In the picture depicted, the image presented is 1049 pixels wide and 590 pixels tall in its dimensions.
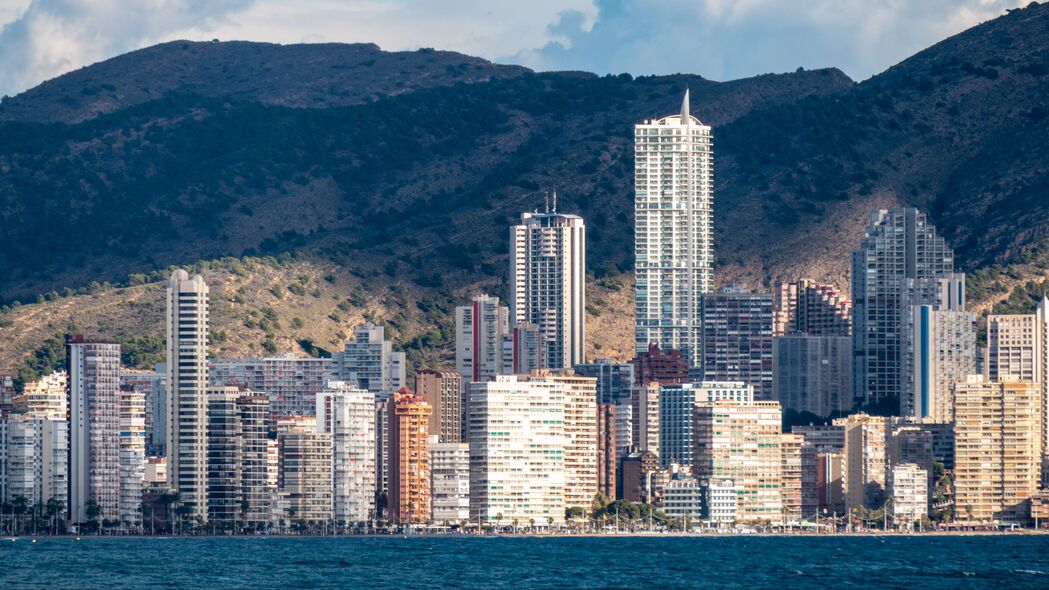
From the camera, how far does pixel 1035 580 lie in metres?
189

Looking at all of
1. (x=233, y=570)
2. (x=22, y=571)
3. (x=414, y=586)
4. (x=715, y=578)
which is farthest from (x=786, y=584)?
(x=22, y=571)

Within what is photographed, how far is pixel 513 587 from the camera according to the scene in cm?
18688

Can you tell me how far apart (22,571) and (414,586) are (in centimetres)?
2893

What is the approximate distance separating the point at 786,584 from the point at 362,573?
2906cm

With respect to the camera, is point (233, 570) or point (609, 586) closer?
point (609, 586)

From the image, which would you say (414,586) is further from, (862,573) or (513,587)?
(862,573)

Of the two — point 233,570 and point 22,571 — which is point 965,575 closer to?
point 233,570

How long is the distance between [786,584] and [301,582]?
3181cm

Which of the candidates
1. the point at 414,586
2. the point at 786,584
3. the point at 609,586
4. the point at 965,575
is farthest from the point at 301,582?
the point at 965,575

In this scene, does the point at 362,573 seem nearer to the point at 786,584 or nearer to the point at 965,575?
the point at 786,584

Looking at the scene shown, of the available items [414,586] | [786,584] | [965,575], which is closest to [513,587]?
[414,586]

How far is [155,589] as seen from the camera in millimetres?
182500

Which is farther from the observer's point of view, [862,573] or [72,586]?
[862,573]

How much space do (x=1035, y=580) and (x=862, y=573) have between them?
14357 millimetres
